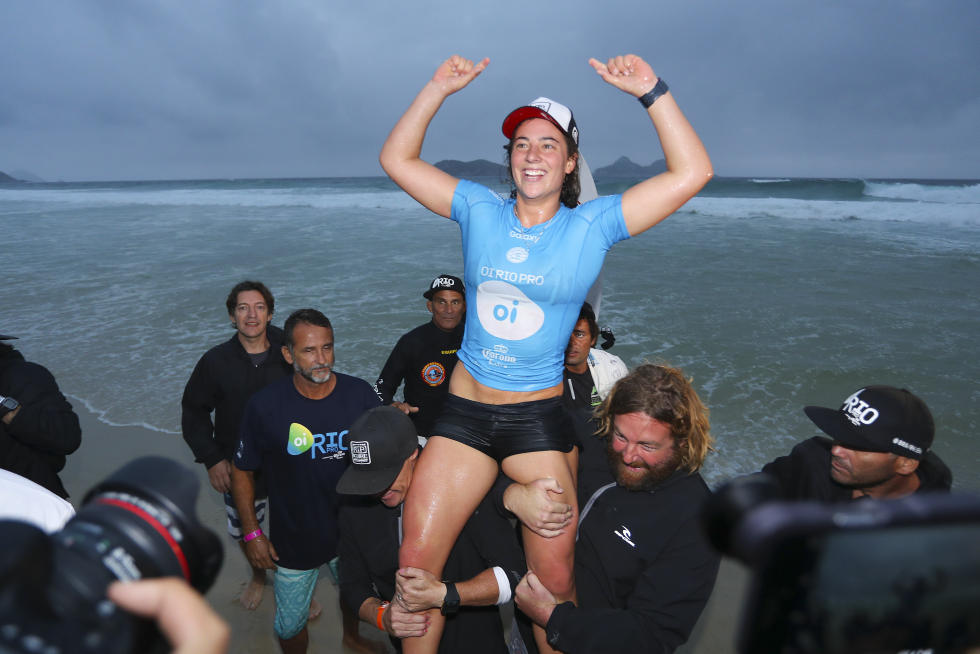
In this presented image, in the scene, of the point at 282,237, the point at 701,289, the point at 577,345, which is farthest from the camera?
the point at 282,237

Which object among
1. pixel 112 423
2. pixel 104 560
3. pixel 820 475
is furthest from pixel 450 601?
pixel 112 423

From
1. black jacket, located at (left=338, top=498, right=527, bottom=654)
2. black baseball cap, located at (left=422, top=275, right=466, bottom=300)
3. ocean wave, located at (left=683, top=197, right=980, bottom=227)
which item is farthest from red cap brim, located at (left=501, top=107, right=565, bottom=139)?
ocean wave, located at (left=683, top=197, right=980, bottom=227)

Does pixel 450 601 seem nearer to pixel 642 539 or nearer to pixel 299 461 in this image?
pixel 642 539

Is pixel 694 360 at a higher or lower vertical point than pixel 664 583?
lower

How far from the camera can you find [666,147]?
2477 millimetres

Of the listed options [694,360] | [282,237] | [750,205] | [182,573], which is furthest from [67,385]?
[750,205]

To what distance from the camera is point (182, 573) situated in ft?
3.55

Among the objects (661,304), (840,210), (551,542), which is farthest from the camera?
(840,210)

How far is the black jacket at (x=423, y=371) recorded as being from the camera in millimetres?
5102

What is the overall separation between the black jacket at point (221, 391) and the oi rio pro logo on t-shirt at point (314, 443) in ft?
3.32

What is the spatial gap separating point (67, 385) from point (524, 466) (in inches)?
316

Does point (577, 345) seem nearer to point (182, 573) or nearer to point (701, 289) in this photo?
point (182, 573)

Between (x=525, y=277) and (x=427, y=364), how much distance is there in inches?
104

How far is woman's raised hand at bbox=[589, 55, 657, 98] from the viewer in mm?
2451
